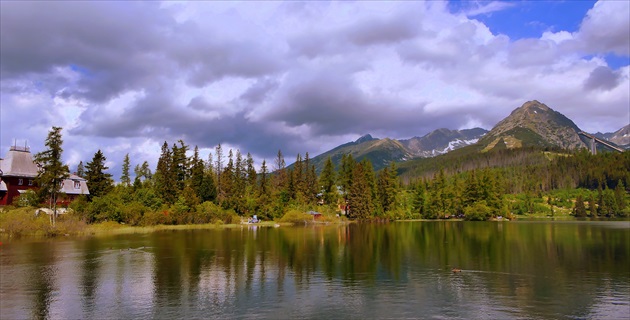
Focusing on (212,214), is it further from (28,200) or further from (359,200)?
(359,200)

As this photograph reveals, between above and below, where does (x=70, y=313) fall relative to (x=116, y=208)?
below

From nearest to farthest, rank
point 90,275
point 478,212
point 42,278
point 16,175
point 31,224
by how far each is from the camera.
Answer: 1. point 42,278
2. point 90,275
3. point 31,224
4. point 16,175
5. point 478,212

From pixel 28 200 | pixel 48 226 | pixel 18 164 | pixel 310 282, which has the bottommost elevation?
pixel 310 282

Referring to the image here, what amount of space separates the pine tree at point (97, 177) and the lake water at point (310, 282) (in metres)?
41.8

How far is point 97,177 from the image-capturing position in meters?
89.2

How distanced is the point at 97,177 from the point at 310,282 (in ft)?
246

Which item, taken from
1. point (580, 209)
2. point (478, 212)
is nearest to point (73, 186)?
point (478, 212)

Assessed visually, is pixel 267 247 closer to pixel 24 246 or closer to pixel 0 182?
pixel 24 246

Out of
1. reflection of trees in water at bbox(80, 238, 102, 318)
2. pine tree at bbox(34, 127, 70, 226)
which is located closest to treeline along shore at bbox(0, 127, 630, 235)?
pine tree at bbox(34, 127, 70, 226)

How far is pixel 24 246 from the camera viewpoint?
156ft

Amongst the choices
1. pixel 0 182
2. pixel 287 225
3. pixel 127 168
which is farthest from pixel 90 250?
pixel 127 168

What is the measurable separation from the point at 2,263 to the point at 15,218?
3032 centimetres

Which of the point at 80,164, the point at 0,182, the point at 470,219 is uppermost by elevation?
the point at 80,164

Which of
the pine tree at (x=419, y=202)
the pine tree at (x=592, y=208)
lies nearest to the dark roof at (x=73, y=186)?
the pine tree at (x=419, y=202)
